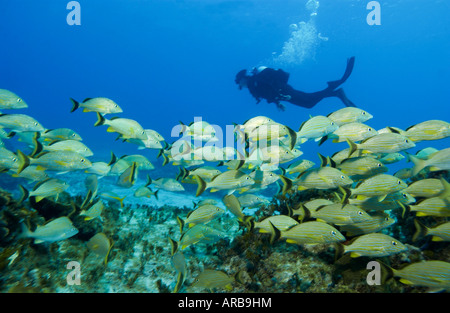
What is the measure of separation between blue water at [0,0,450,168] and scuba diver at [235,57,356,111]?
5.18 m

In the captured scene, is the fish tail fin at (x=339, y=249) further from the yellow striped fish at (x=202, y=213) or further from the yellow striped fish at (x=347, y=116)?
the yellow striped fish at (x=347, y=116)

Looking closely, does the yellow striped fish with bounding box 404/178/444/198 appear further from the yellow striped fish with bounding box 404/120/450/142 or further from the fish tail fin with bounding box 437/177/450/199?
the yellow striped fish with bounding box 404/120/450/142

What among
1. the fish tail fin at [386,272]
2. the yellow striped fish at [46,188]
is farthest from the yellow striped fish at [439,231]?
the yellow striped fish at [46,188]

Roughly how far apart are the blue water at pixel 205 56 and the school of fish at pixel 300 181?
20.4ft

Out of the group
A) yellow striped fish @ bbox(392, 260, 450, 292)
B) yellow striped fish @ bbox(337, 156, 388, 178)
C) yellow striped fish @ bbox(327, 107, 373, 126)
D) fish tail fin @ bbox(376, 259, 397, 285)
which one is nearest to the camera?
yellow striped fish @ bbox(392, 260, 450, 292)

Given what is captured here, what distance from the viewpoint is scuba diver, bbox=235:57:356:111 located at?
45.8 ft

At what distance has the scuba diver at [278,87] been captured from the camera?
13.9 metres

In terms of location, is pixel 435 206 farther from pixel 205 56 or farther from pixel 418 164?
pixel 205 56

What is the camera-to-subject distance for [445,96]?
441 ft

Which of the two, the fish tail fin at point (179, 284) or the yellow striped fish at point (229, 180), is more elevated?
the yellow striped fish at point (229, 180)

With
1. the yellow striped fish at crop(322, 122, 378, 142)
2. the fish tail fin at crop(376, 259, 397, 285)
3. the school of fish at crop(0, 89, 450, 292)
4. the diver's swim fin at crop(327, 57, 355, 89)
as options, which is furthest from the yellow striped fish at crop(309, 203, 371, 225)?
the diver's swim fin at crop(327, 57, 355, 89)

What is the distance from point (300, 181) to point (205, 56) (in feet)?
454
